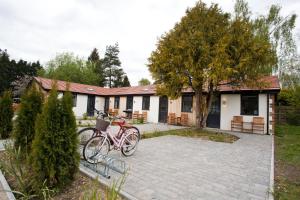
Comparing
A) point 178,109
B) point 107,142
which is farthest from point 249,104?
point 107,142

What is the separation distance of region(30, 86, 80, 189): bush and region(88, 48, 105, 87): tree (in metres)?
35.9

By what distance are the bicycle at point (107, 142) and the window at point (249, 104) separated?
917 centimetres

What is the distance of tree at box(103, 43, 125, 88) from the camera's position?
128 ft

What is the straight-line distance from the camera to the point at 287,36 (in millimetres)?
16688

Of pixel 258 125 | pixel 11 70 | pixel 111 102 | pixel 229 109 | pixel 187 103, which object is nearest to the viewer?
pixel 258 125

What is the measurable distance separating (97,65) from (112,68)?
3.57 meters

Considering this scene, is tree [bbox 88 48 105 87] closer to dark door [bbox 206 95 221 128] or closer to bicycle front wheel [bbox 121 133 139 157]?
dark door [bbox 206 95 221 128]

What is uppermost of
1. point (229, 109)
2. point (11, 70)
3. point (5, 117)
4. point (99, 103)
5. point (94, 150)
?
point (11, 70)

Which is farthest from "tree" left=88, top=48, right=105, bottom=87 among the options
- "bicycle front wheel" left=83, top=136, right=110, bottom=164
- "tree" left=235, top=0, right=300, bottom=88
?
"bicycle front wheel" left=83, top=136, right=110, bottom=164

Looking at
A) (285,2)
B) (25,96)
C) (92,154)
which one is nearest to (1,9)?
(25,96)

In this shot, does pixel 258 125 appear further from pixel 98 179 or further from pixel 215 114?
pixel 98 179

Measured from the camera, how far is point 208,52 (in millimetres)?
8898

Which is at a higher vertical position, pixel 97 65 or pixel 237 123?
pixel 97 65

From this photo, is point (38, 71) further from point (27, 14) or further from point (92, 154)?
point (92, 154)
